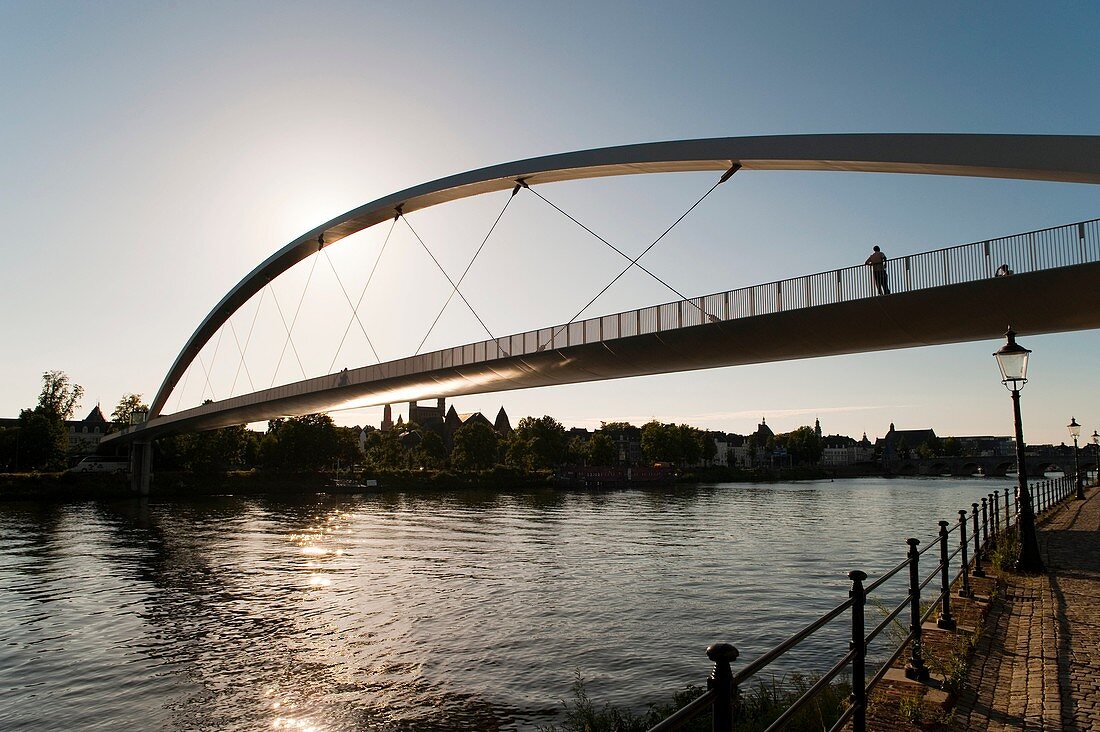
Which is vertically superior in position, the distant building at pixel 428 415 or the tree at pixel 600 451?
the distant building at pixel 428 415

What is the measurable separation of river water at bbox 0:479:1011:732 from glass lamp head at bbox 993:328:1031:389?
16.0ft

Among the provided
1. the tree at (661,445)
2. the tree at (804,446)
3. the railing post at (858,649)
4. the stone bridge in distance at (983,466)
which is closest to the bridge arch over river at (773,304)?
the railing post at (858,649)

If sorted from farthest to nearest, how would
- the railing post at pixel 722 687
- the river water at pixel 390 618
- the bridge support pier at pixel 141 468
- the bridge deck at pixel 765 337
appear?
the bridge support pier at pixel 141 468
the bridge deck at pixel 765 337
the river water at pixel 390 618
the railing post at pixel 722 687

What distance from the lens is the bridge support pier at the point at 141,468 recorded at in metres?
62.2

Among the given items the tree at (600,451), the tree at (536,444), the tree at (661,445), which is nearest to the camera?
the tree at (536,444)

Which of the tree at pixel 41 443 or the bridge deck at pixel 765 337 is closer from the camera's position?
the bridge deck at pixel 765 337

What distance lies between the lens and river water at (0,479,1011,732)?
10016 millimetres

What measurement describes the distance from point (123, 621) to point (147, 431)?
4867 centimetres

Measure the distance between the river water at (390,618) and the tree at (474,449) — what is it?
52964mm

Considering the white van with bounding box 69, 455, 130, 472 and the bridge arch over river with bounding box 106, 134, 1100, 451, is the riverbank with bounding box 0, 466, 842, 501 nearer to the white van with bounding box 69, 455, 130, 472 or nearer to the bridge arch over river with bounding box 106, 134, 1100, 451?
the white van with bounding box 69, 455, 130, 472

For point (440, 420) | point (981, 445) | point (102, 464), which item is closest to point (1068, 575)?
point (102, 464)

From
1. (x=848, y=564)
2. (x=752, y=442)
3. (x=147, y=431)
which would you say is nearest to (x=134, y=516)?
(x=147, y=431)

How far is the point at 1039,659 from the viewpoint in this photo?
6371mm

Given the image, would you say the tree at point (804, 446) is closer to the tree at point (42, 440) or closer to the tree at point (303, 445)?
the tree at point (303, 445)
